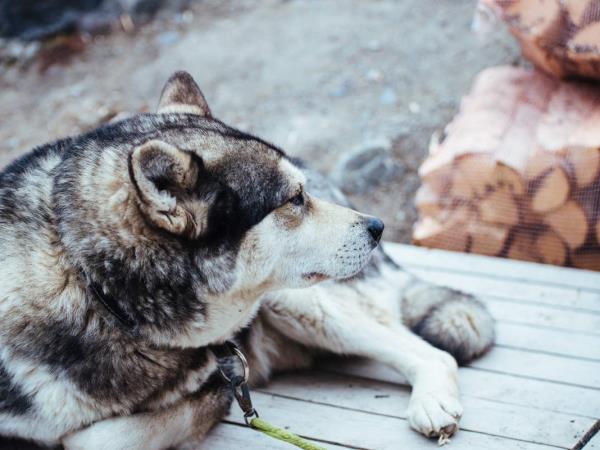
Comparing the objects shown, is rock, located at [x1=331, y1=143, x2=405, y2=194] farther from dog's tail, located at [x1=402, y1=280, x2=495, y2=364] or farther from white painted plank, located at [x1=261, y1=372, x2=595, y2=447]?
white painted plank, located at [x1=261, y1=372, x2=595, y2=447]

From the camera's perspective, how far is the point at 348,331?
286 centimetres

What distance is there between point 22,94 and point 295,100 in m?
3.21

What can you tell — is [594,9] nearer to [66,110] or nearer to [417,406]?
[417,406]

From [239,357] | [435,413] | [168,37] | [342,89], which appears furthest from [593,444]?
[168,37]

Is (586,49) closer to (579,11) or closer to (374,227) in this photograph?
(579,11)

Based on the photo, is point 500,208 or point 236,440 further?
point 500,208

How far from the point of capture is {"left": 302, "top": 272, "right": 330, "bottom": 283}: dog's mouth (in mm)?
2393

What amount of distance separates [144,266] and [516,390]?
1.67 m

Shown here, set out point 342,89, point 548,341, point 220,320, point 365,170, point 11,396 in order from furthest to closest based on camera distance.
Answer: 1. point 342,89
2. point 365,170
3. point 548,341
4. point 220,320
5. point 11,396

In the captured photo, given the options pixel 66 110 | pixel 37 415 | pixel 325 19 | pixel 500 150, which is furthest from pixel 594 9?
pixel 66 110

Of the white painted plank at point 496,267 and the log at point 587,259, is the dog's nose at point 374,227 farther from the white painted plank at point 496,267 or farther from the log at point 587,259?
the log at point 587,259

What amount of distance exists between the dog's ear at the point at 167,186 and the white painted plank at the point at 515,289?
1.91 m

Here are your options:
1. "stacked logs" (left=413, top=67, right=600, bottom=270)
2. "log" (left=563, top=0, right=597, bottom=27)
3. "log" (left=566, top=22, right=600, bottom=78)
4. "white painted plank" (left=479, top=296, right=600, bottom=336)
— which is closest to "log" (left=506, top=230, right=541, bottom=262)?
"stacked logs" (left=413, top=67, right=600, bottom=270)

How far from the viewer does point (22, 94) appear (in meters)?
7.50
